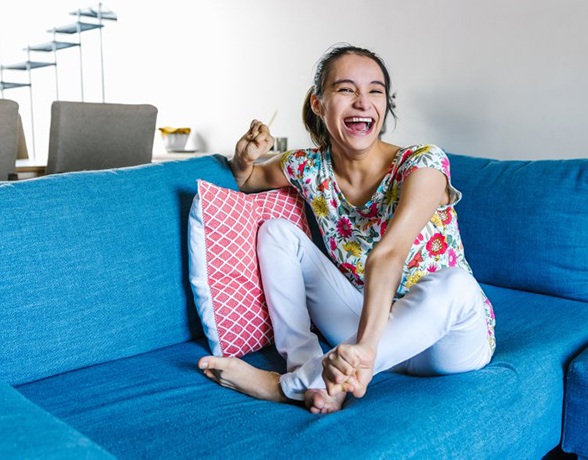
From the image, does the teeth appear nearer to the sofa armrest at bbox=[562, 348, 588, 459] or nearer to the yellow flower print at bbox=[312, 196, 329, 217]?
the yellow flower print at bbox=[312, 196, 329, 217]

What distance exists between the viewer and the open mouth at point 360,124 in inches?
60.6

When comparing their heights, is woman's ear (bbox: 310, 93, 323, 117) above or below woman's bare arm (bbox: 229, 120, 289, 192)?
above

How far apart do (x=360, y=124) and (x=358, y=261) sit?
32 cm

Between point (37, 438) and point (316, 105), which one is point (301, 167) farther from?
point (37, 438)

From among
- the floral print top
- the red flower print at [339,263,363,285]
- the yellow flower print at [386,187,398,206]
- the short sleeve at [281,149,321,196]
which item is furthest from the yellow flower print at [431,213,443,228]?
the short sleeve at [281,149,321,196]

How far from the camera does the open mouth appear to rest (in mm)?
→ 1539

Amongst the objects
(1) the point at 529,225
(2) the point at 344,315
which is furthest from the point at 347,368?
(1) the point at 529,225

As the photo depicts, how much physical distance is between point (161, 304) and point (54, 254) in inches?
10.6

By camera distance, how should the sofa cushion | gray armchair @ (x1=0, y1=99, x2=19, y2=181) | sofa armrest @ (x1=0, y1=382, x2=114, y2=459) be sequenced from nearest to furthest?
1. sofa armrest @ (x1=0, y1=382, x2=114, y2=459)
2. the sofa cushion
3. gray armchair @ (x1=0, y1=99, x2=19, y2=181)

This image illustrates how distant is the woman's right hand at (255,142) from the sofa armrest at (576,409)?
87cm

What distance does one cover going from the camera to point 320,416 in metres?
1.15

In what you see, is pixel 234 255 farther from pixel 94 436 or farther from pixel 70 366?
pixel 94 436

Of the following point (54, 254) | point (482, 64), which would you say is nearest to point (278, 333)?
point (54, 254)

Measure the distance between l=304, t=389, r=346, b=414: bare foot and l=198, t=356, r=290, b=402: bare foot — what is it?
0.08 metres
